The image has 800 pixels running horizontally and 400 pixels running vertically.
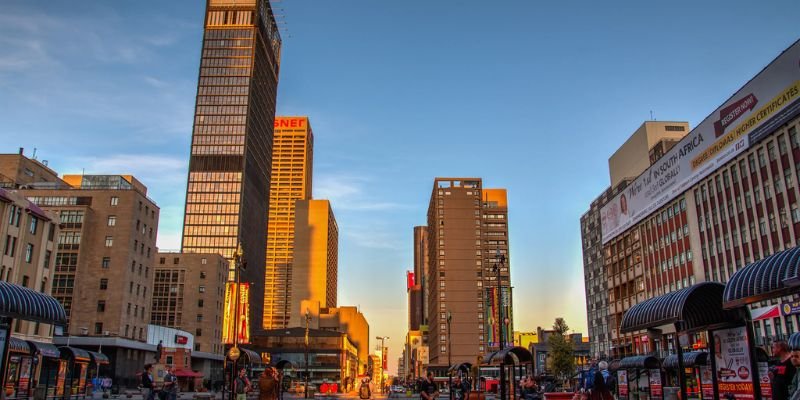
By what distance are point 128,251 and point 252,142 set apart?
98.5 meters

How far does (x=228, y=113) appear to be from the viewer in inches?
6663

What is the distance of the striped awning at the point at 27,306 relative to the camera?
16.3 metres

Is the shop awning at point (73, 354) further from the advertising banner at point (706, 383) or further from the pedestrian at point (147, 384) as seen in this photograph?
the advertising banner at point (706, 383)

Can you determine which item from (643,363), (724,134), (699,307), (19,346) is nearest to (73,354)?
(19,346)

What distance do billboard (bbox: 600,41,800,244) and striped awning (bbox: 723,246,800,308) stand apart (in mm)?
41285

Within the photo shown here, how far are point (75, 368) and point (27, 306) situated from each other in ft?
106

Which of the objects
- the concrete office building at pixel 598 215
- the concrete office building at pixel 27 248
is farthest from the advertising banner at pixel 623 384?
the concrete office building at pixel 27 248

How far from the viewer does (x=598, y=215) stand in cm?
10588

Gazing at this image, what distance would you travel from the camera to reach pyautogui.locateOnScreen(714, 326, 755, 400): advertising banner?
45.4ft

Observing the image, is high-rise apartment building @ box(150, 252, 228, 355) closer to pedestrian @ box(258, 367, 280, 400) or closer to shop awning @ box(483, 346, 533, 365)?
shop awning @ box(483, 346, 533, 365)

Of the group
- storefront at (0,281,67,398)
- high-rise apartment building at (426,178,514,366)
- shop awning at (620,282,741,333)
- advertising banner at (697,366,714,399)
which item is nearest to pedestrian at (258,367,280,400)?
storefront at (0,281,67,398)

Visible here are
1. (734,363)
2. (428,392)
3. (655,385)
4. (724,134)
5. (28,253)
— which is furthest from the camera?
(28,253)

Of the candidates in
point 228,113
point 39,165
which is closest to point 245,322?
point 39,165

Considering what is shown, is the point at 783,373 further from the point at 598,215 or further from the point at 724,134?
the point at 598,215
